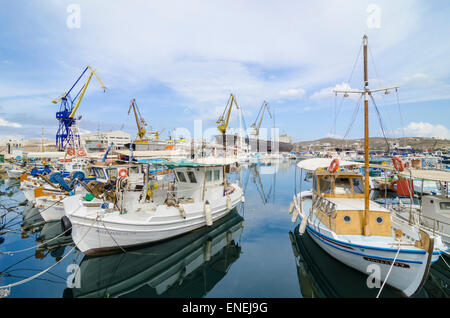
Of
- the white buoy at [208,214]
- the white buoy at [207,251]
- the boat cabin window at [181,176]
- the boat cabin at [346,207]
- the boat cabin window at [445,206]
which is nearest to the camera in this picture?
the boat cabin at [346,207]

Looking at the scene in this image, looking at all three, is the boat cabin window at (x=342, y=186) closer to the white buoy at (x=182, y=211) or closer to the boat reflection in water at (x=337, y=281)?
the boat reflection in water at (x=337, y=281)

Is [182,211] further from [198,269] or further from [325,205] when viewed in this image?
[325,205]

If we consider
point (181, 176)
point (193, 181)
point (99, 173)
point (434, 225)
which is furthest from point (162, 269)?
point (99, 173)

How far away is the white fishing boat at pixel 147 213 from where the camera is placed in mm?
8328

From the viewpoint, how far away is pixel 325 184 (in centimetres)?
1050

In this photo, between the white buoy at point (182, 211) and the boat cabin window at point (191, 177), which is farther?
the boat cabin window at point (191, 177)

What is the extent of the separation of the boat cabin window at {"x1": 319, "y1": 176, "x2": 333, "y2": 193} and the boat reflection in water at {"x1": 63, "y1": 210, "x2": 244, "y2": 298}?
5.11 m

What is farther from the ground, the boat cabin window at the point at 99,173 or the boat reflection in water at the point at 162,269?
the boat cabin window at the point at 99,173

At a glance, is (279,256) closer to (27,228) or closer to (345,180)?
(345,180)

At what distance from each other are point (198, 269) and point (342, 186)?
774 centimetres

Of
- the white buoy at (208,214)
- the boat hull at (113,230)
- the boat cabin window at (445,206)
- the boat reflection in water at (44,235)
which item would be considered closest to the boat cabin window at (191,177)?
the white buoy at (208,214)

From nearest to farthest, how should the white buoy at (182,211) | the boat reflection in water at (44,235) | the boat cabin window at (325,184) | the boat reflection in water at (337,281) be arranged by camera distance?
the boat reflection in water at (337,281)
the boat reflection in water at (44,235)
the white buoy at (182,211)
the boat cabin window at (325,184)

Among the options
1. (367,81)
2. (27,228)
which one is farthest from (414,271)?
(27,228)
